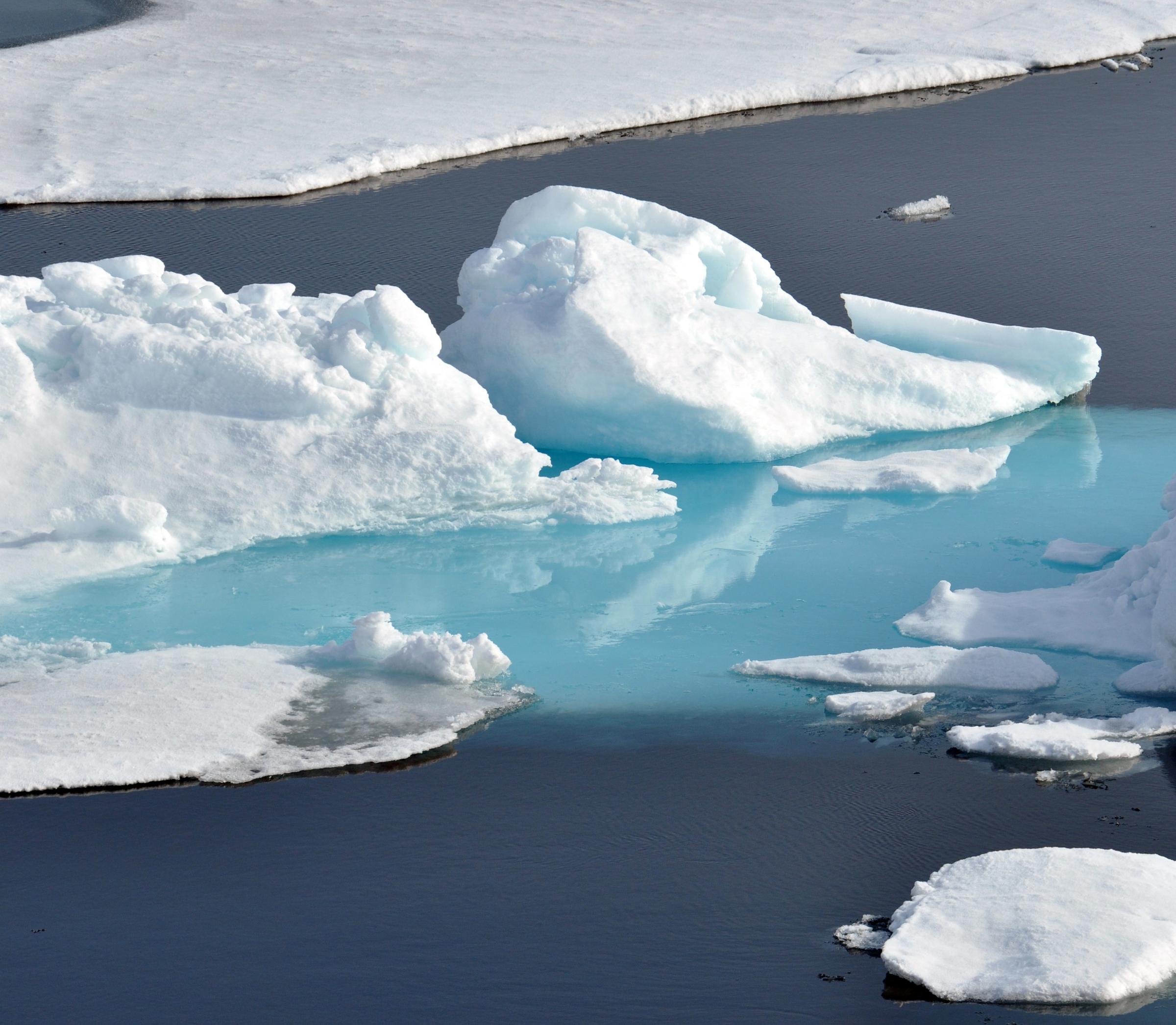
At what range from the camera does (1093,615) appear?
749cm

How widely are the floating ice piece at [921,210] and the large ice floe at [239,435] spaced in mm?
5157

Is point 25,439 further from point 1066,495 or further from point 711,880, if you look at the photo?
point 1066,495

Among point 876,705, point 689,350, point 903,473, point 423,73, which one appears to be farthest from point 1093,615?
point 423,73

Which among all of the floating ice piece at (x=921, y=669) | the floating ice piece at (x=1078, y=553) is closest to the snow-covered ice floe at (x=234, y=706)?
the floating ice piece at (x=921, y=669)

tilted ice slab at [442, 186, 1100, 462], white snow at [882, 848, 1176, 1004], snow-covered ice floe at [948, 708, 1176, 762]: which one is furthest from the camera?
tilted ice slab at [442, 186, 1100, 462]

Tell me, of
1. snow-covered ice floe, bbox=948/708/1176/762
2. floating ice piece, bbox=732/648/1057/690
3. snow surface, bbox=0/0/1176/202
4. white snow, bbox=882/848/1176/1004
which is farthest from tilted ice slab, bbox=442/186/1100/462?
white snow, bbox=882/848/1176/1004

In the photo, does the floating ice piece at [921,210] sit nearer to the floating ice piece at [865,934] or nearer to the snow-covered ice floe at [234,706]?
the snow-covered ice floe at [234,706]

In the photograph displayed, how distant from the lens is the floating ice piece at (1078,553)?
823cm

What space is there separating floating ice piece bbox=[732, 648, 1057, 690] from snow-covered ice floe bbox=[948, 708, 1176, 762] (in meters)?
0.36

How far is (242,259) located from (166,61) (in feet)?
18.0

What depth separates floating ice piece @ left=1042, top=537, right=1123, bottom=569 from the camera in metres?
8.23

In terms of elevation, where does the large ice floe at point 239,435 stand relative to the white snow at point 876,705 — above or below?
above

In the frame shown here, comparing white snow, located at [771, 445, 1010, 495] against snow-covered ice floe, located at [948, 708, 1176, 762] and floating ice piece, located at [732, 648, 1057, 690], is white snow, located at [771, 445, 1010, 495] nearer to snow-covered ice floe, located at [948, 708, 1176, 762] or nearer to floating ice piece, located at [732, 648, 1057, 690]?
floating ice piece, located at [732, 648, 1057, 690]

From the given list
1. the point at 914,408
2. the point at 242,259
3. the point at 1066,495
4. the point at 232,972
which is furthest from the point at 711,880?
the point at 242,259
